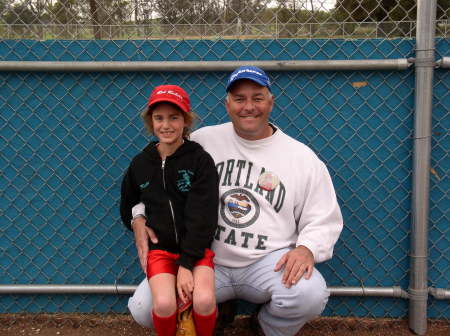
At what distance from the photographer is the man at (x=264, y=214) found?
2199 mm

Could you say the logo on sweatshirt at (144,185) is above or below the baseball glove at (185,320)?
above

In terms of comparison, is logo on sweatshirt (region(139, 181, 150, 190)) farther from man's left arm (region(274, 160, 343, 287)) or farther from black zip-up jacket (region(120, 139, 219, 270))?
man's left arm (region(274, 160, 343, 287))

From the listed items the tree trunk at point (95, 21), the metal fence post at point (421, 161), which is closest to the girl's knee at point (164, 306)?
the metal fence post at point (421, 161)

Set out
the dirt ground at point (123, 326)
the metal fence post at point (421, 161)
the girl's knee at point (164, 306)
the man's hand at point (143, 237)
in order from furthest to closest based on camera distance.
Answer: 1. the dirt ground at point (123, 326)
2. the metal fence post at point (421, 161)
3. the man's hand at point (143, 237)
4. the girl's knee at point (164, 306)

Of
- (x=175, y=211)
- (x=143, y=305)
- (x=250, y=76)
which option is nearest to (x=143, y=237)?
(x=175, y=211)

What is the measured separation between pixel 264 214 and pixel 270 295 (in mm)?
414

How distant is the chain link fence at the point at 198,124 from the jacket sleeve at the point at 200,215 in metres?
0.58

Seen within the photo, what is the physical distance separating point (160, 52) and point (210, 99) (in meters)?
0.40

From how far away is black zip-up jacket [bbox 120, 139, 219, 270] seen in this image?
83.4 inches

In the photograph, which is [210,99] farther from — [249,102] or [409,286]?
[409,286]

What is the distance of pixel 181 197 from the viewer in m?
2.20

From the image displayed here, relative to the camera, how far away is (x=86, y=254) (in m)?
2.79

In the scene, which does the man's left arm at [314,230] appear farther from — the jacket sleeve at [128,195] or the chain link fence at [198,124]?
the jacket sleeve at [128,195]

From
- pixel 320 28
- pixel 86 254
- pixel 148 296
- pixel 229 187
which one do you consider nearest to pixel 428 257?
pixel 229 187
